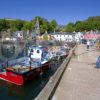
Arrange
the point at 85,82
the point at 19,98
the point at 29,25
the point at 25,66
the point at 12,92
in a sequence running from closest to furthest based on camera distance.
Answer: the point at 85,82, the point at 19,98, the point at 12,92, the point at 25,66, the point at 29,25

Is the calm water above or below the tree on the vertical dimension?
below

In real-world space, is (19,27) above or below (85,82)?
above

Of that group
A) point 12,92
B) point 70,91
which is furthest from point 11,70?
point 70,91

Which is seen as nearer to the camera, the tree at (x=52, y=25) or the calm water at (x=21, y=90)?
the calm water at (x=21, y=90)

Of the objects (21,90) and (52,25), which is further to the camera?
(52,25)

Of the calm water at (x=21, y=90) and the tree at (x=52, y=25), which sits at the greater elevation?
the tree at (x=52, y=25)

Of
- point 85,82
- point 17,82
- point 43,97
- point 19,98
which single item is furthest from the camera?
point 17,82

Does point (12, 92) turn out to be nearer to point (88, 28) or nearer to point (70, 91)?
point (70, 91)

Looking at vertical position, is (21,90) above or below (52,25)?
below

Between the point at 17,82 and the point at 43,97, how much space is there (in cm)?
1445

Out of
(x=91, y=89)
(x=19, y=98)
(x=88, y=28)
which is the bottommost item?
(x=19, y=98)

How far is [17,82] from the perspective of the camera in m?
26.2

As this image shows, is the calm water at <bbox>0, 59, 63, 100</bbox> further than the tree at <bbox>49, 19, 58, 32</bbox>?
No

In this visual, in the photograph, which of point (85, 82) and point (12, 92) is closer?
point (85, 82)
